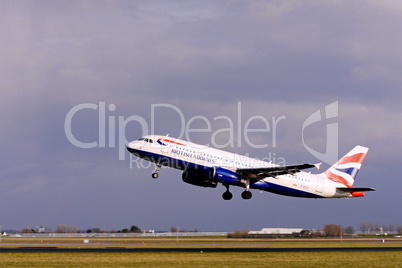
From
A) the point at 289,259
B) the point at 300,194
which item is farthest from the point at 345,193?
the point at 289,259

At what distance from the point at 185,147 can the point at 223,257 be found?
801 inches

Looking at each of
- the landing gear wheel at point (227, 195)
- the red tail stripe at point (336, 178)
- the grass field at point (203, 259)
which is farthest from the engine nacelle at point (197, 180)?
the grass field at point (203, 259)

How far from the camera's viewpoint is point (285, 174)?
7244 centimetres

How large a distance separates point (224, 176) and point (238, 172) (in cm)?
204

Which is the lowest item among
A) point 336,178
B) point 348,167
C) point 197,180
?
point 197,180

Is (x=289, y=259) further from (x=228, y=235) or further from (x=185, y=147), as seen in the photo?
(x=228, y=235)

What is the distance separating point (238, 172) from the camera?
230ft

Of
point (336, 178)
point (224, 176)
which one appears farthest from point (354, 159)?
point (224, 176)

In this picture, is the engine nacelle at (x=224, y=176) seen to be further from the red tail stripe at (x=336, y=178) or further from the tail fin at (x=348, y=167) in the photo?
the tail fin at (x=348, y=167)

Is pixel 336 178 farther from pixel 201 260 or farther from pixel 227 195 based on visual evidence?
pixel 201 260

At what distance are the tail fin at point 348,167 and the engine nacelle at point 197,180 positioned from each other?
16.6m

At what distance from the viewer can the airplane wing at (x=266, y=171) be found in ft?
224

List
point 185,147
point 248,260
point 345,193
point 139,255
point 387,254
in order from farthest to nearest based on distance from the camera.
→ point 345,193, point 185,147, point 387,254, point 139,255, point 248,260

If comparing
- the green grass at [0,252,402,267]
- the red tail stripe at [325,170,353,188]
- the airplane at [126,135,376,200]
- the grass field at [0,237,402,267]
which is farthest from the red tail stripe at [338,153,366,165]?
the green grass at [0,252,402,267]
